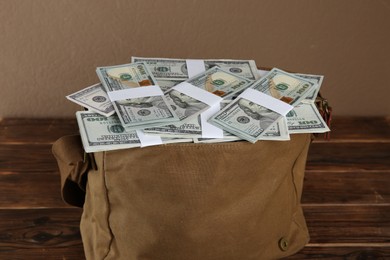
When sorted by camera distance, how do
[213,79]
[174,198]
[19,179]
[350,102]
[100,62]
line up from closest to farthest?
[174,198], [213,79], [19,179], [100,62], [350,102]

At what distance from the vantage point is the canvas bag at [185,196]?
87 centimetres

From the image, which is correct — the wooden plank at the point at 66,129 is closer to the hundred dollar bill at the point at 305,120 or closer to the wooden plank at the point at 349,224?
the wooden plank at the point at 349,224

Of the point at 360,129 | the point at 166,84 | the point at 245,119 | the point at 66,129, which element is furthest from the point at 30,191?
the point at 360,129

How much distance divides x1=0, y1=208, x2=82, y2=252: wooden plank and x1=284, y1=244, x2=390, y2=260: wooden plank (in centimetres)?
52

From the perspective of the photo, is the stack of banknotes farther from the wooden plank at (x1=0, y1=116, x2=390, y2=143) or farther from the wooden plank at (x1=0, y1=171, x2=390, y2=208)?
the wooden plank at (x1=0, y1=116, x2=390, y2=143)

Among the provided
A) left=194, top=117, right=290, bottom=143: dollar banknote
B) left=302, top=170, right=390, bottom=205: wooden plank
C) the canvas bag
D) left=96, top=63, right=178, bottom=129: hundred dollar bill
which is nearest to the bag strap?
the canvas bag

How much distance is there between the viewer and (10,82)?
1435 millimetres

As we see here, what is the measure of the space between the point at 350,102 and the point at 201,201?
87 centimetres

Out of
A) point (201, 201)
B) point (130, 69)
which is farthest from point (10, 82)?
point (201, 201)

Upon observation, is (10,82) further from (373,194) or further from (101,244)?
(373,194)

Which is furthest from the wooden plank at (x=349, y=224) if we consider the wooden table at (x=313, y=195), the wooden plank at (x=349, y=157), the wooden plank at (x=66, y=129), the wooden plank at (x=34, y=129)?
the wooden plank at (x=34, y=129)

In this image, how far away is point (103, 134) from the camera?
865mm

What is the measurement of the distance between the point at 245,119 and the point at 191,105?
0.37 ft

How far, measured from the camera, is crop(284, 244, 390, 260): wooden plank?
1.11m
